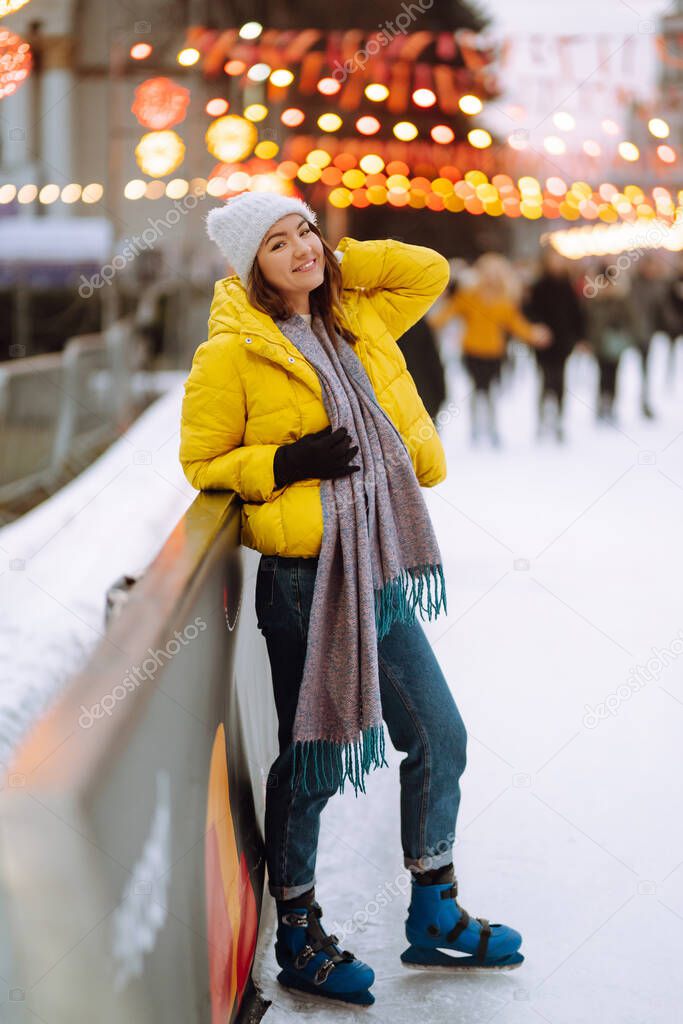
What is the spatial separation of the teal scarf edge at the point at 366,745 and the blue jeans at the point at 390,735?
0.04 meters

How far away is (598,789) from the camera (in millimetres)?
3854

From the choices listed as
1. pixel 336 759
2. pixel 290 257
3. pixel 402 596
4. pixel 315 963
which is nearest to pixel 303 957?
pixel 315 963

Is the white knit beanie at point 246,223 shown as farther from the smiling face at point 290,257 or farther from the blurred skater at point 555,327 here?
the blurred skater at point 555,327

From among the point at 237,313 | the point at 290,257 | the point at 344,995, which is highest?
the point at 290,257

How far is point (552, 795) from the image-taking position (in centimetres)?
382

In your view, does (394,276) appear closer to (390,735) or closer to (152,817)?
(390,735)

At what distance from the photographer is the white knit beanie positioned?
253 centimetres

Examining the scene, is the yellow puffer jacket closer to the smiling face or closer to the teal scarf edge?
the smiling face

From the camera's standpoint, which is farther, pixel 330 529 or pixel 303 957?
pixel 303 957

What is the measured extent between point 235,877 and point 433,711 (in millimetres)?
495

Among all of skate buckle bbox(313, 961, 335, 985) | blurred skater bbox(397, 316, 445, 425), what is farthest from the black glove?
blurred skater bbox(397, 316, 445, 425)

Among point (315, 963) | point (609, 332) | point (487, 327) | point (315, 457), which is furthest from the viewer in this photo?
point (609, 332)

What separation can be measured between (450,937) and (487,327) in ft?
35.1

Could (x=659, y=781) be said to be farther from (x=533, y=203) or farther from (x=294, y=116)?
(x=533, y=203)
